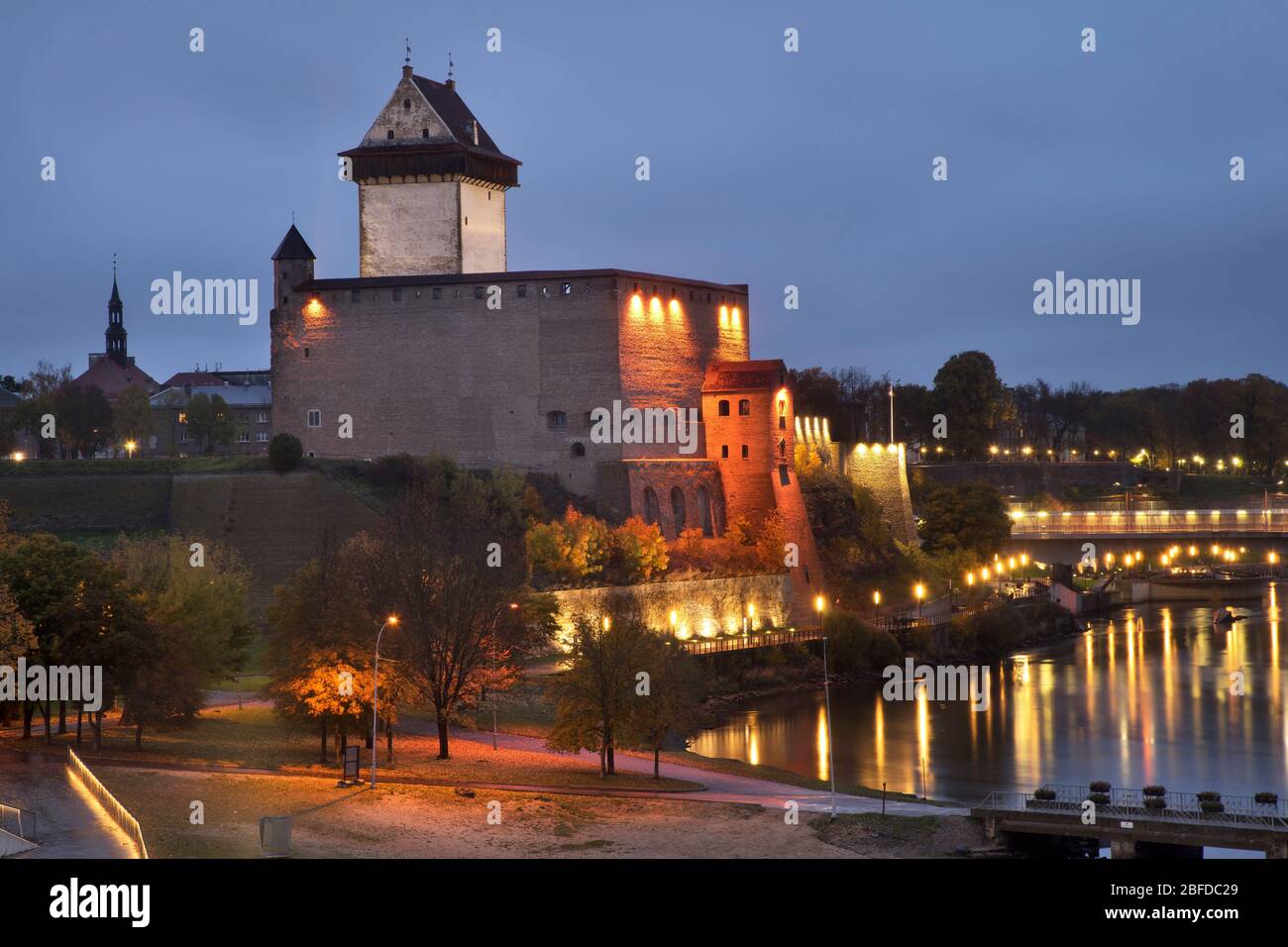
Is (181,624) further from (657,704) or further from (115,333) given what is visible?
(115,333)

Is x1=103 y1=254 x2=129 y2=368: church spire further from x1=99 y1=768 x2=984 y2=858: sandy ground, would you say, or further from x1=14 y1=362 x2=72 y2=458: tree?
x1=99 y1=768 x2=984 y2=858: sandy ground

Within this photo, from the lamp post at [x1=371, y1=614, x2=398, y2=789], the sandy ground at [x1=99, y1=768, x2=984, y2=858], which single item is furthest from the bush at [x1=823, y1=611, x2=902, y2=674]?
the sandy ground at [x1=99, y1=768, x2=984, y2=858]

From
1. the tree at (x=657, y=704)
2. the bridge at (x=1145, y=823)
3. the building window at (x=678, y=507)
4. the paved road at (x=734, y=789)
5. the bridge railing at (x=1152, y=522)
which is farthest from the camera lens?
→ the building window at (x=678, y=507)

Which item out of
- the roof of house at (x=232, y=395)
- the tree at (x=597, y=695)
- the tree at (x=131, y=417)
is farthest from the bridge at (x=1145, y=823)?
the roof of house at (x=232, y=395)

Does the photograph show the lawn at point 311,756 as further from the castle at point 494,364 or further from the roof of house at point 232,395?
the roof of house at point 232,395

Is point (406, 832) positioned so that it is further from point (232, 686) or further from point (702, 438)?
point (702, 438)

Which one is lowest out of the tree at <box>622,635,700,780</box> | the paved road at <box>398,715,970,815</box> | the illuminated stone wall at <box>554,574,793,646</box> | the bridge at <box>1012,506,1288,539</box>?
the paved road at <box>398,715,970,815</box>

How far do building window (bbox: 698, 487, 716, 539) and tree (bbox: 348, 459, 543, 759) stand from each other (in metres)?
21.9

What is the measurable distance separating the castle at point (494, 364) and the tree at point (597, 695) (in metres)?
27.0

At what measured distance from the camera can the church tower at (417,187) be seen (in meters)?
75.3

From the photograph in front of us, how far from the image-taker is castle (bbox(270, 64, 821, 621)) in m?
71.2

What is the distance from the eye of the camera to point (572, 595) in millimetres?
59344
